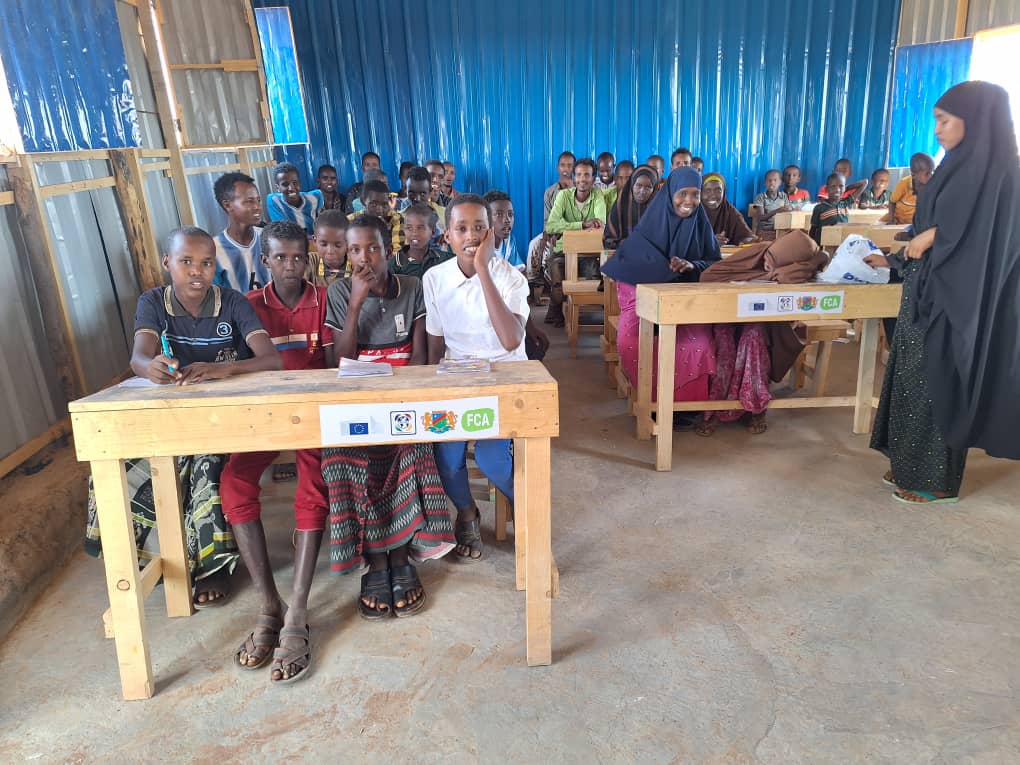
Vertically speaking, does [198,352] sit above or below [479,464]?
above

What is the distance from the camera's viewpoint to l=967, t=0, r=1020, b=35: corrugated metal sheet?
23.7 ft

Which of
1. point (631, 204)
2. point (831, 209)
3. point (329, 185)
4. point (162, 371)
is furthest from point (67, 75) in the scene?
point (831, 209)

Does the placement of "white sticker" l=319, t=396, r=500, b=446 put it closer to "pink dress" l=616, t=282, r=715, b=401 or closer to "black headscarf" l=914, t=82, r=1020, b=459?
"black headscarf" l=914, t=82, r=1020, b=459

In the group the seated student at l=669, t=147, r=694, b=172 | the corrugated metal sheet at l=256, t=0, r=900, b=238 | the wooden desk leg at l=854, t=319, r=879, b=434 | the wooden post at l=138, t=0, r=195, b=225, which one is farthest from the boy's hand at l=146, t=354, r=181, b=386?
the corrugated metal sheet at l=256, t=0, r=900, b=238

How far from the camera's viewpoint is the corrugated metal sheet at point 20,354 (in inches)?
110

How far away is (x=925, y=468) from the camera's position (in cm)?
296

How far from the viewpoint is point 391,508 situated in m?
2.37

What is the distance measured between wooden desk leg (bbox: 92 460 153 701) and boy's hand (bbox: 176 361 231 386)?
0.26 meters

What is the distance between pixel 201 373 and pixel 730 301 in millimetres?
2352

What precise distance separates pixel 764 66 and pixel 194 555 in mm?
8935

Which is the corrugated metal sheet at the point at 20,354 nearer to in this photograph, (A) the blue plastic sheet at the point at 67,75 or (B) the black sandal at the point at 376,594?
(A) the blue plastic sheet at the point at 67,75

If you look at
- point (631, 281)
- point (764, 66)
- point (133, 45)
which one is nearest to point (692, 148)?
point (764, 66)

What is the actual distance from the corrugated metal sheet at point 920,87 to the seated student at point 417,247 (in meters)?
7.62

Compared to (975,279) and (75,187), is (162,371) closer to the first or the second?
(75,187)
